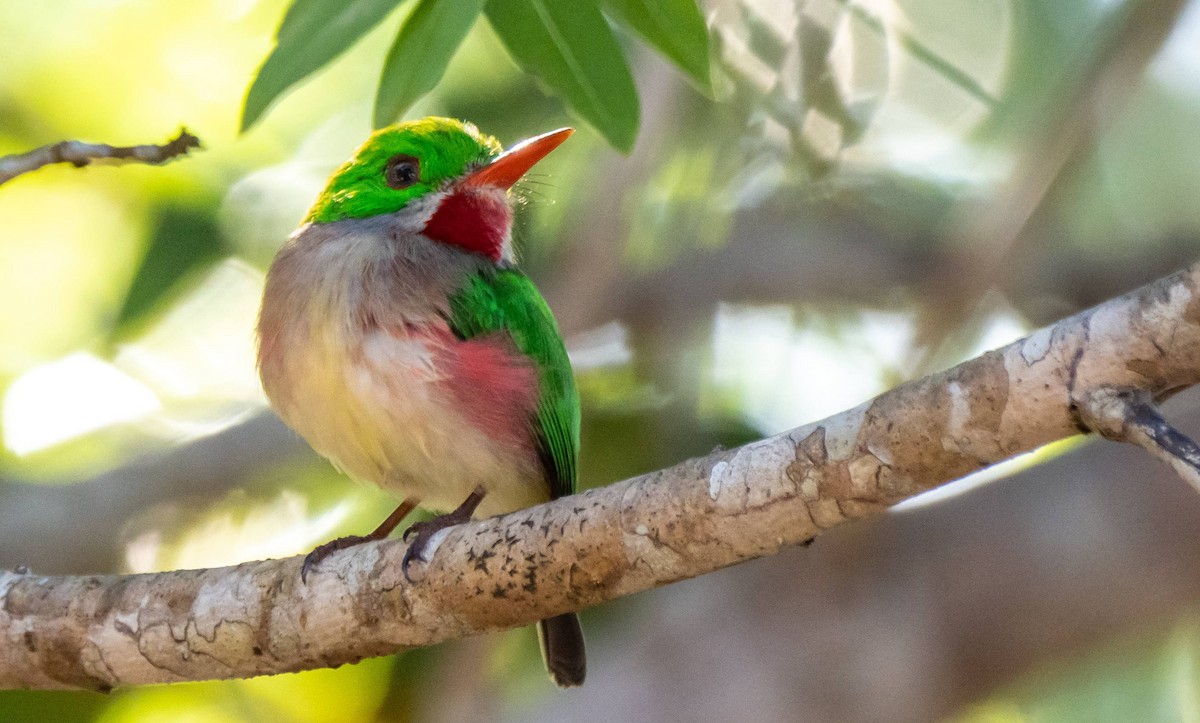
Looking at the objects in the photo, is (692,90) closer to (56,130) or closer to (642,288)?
(642,288)

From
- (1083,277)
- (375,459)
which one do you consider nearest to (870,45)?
(1083,277)

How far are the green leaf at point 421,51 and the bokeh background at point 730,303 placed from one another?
1.43 meters

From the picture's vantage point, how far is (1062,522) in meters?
4.78

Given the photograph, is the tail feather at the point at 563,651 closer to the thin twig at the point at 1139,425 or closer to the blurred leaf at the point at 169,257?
the thin twig at the point at 1139,425

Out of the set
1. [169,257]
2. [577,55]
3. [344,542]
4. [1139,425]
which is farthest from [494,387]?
[169,257]

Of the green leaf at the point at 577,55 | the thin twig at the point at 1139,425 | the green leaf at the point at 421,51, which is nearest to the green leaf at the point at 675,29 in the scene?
the green leaf at the point at 577,55

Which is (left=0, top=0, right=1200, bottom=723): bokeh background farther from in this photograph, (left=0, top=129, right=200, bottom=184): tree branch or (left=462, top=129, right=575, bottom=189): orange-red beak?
(left=0, top=129, right=200, bottom=184): tree branch

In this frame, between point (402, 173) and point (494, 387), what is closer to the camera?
point (494, 387)

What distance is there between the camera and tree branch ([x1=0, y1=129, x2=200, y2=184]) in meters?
3.00

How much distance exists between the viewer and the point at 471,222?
4.07 metres

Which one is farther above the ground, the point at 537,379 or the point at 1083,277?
the point at 1083,277

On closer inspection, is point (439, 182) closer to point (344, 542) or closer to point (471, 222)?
point (471, 222)

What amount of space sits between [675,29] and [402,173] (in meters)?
1.20

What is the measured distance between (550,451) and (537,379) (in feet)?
0.75
